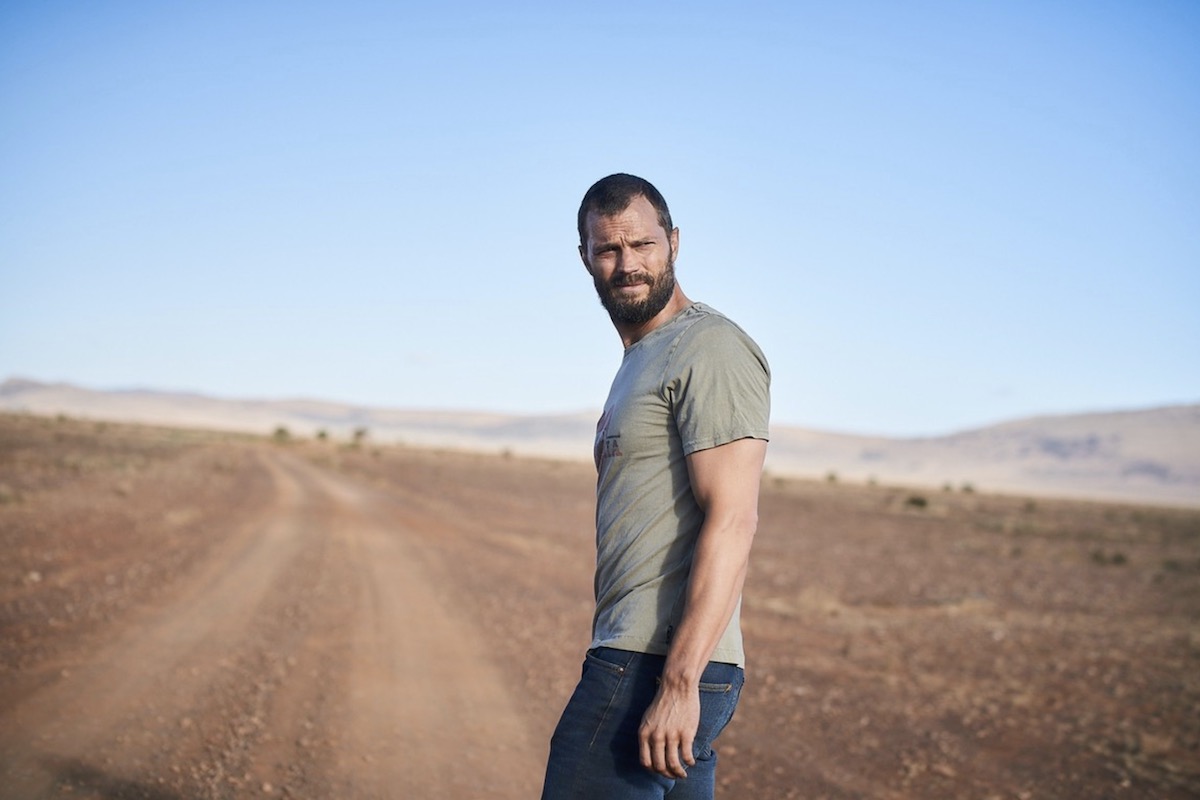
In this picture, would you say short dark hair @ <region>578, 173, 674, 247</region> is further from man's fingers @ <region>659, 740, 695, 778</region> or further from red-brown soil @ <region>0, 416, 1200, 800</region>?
red-brown soil @ <region>0, 416, 1200, 800</region>

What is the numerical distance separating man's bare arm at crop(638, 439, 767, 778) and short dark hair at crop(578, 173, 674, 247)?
733mm

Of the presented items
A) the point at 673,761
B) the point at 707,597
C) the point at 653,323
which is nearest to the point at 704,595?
the point at 707,597

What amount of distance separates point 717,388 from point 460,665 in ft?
22.9

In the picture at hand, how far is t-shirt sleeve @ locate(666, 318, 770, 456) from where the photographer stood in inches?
85.5

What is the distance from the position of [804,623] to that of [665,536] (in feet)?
35.4

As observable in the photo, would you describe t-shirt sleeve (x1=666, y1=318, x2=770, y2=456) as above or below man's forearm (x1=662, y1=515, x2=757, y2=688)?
above

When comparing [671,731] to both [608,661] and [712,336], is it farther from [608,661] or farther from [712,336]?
[712,336]

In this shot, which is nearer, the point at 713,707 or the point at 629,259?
the point at 713,707

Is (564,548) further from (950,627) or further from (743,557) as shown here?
(743,557)

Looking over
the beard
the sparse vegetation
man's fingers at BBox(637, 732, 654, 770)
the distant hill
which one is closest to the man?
man's fingers at BBox(637, 732, 654, 770)

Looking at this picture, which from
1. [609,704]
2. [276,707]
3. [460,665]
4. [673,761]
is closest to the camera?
[673,761]

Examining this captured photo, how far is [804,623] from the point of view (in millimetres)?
12414

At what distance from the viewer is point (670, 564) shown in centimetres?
226

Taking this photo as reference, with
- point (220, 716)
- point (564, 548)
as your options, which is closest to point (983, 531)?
point (564, 548)
